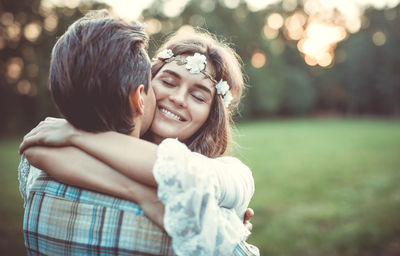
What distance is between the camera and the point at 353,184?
9.69 m

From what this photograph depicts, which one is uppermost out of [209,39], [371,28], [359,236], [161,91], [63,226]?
[371,28]

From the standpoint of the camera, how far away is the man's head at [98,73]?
1.37 metres

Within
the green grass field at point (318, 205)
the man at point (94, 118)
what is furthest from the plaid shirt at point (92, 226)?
the green grass field at point (318, 205)

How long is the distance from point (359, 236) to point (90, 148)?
580 cm

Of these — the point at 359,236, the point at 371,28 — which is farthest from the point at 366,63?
the point at 359,236

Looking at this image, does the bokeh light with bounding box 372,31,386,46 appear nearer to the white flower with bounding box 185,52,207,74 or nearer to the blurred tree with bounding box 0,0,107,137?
the blurred tree with bounding box 0,0,107,137

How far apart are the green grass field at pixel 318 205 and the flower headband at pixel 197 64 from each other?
2.63 feet

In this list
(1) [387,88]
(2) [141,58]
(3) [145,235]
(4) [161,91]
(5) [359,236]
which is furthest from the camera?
(1) [387,88]

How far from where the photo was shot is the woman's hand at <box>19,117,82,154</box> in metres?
1.49

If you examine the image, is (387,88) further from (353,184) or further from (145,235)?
(145,235)

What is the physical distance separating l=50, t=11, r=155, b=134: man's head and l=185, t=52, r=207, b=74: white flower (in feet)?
3.23

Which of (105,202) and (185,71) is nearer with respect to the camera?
(105,202)

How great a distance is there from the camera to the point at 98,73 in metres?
1.36

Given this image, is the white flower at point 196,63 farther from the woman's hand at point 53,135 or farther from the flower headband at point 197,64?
the woman's hand at point 53,135
